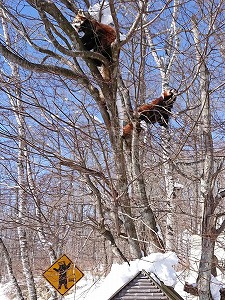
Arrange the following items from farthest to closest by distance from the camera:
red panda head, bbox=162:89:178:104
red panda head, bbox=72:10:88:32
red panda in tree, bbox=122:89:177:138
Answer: red panda head, bbox=162:89:178:104
red panda in tree, bbox=122:89:177:138
red panda head, bbox=72:10:88:32

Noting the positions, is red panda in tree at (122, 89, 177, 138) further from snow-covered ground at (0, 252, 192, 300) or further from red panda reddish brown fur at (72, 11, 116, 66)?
snow-covered ground at (0, 252, 192, 300)

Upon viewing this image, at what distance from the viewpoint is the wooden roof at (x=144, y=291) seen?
7.76 feet

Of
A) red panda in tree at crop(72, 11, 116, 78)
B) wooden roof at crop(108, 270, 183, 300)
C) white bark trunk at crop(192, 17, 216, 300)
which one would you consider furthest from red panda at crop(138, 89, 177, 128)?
wooden roof at crop(108, 270, 183, 300)

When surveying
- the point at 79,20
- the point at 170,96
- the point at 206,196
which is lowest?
the point at 206,196

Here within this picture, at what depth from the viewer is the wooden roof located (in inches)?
93.1

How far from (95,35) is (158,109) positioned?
117 cm

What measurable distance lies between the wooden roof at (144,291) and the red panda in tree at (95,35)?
6.76 feet

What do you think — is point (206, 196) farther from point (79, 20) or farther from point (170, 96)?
point (79, 20)

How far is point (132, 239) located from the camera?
11.5ft

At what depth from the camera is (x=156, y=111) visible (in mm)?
3775

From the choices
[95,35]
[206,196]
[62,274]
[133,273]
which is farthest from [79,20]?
[62,274]

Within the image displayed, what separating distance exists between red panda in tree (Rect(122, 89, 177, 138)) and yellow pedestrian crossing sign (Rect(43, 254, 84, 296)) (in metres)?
2.16

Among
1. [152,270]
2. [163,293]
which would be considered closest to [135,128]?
[152,270]

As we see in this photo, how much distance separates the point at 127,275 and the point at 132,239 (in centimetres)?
96
